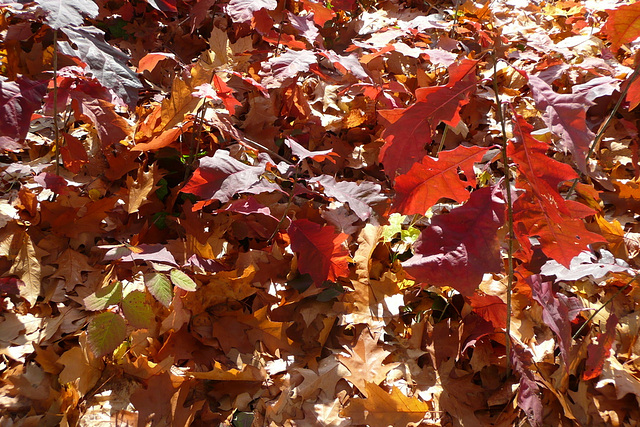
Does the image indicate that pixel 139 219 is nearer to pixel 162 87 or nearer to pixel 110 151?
pixel 110 151

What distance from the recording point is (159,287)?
4.38 feet

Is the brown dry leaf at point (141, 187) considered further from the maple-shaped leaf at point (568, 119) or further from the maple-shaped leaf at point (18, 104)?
the maple-shaped leaf at point (568, 119)

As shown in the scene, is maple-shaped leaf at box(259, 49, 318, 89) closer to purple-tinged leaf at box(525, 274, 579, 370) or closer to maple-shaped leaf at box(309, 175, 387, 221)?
maple-shaped leaf at box(309, 175, 387, 221)

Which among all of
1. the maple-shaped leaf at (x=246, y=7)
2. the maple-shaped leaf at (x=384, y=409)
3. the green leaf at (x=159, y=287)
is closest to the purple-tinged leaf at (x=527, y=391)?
the maple-shaped leaf at (x=384, y=409)

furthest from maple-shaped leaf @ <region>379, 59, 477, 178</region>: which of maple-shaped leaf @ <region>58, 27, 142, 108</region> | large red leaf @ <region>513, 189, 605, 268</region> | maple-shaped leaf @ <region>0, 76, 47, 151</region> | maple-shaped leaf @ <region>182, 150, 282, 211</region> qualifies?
maple-shaped leaf @ <region>0, 76, 47, 151</region>

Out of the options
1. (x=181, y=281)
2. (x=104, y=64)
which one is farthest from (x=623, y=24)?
(x=104, y=64)

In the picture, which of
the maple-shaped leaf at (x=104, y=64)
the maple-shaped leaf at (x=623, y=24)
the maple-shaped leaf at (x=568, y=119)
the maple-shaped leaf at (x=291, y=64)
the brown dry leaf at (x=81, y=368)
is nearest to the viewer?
the maple-shaped leaf at (x=568, y=119)

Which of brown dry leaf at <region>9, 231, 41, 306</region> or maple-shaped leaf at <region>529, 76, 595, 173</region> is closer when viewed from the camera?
maple-shaped leaf at <region>529, 76, 595, 173</region>

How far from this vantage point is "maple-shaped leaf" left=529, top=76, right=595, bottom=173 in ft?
3.34

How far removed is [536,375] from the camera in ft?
4.68

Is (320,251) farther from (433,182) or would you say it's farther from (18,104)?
(18,104)

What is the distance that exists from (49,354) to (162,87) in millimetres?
1437

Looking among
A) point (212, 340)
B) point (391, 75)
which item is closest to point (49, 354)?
point (212, 340)

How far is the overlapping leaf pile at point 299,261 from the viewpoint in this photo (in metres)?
1.15
